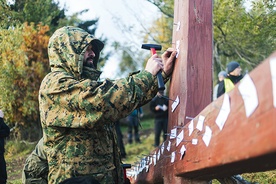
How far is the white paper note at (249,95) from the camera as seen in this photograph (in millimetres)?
1563

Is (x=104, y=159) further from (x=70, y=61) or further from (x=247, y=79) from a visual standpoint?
(x=247, y=79)

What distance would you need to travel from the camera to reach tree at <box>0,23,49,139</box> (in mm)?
10477

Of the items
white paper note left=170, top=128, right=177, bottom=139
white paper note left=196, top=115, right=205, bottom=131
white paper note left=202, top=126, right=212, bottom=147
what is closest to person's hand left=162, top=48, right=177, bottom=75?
white paper note left=170, top=128, right=177, bottom=139

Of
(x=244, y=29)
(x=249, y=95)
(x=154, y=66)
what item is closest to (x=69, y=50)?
(x=154, y=66)

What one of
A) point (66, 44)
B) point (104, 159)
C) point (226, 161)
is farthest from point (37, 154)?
point (226, 161)

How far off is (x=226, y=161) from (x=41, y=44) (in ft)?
38.1

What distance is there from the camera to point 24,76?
39.2 ft

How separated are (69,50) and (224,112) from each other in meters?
1.56

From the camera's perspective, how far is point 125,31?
512 inches

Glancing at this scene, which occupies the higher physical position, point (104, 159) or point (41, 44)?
point (41, 44)

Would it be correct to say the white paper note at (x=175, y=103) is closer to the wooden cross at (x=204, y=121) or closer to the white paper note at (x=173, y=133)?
the wooden cross at (x=204, y=121)

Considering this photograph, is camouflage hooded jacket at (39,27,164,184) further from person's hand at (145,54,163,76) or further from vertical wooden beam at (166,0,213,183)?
vertical wooden beam at (166,0,213,183)

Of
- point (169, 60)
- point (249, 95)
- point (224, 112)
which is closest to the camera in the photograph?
point (249, 95)

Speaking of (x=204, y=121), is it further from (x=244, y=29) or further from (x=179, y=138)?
(x=244, y=29)
